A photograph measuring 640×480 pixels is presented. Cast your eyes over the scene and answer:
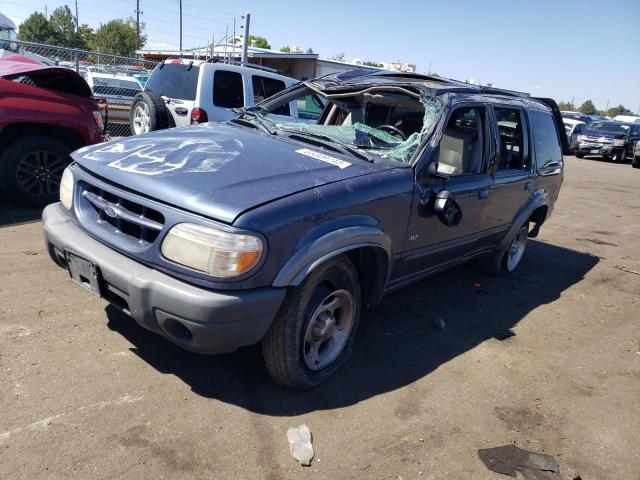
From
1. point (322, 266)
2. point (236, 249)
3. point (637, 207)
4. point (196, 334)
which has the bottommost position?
point (637, 207)

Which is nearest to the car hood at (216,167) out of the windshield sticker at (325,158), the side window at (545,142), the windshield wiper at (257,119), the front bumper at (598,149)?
the windshield sticker at (325,158)

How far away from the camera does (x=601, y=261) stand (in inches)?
266

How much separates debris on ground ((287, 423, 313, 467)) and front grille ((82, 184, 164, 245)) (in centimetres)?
124

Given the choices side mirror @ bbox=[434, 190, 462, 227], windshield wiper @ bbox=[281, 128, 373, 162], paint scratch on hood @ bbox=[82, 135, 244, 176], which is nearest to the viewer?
paint scratch on hood @ bbox=[82, 135, 244, 176]

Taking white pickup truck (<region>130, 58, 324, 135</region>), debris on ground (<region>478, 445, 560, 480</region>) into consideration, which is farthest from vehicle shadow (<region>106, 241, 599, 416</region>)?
white pickup truck (<region>130, 58, 324, 135</region>)

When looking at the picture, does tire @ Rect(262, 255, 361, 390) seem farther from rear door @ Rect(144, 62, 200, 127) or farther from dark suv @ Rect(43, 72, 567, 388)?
rear door @ Rect(144, 62, 200, 127)

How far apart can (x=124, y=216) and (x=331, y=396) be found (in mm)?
1573

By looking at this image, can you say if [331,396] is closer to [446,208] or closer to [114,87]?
[446,208]

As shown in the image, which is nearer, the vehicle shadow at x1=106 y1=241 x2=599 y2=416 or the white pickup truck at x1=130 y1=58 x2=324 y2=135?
the vehicle shadow at x1=106 y1=241 x2=599 y2=416

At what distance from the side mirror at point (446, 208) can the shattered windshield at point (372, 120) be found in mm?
364

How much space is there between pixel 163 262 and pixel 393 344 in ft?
6.42

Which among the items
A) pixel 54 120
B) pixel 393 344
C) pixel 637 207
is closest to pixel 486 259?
pixel 393 344

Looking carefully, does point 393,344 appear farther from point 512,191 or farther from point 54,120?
point 54,120

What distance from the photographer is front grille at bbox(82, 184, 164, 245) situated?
102 inches
